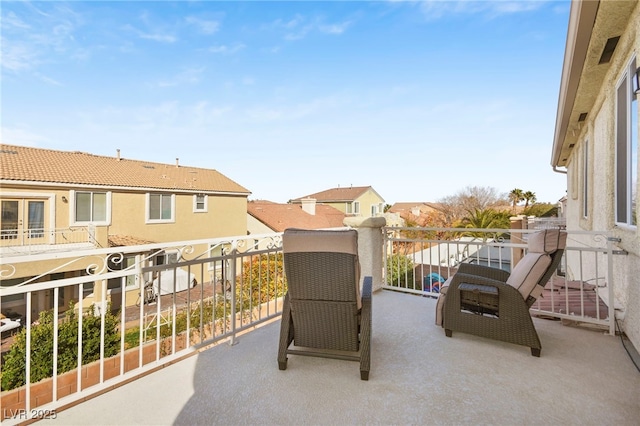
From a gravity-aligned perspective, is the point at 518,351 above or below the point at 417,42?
below

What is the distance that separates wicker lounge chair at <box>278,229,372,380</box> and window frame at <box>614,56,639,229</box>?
250 centimetres

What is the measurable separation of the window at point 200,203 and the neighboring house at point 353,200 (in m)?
10.8

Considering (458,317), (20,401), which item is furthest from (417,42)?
(20,401)

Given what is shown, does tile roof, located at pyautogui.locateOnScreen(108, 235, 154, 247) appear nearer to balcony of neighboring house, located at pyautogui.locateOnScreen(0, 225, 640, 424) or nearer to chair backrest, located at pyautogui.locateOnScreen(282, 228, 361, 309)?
balcony of neighboring house, located at pyautogui.locateOnScreen(0, 225, 640, 424)

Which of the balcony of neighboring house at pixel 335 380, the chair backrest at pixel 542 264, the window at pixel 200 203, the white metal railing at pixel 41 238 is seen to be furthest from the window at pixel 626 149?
the window at pixel 200 203

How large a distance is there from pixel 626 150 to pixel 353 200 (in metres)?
23.6

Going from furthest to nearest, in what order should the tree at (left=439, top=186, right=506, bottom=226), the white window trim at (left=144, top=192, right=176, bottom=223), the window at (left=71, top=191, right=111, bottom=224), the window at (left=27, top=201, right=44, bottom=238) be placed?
the tree at (left=439, top=186, right=506, bottom=226), the white window trim at (left=144, top=192, right=176, bottom=223), the window at (left=71, top=191, right=111, bottom=224), the window at (left=27, top=201, right=44, bottom=238)

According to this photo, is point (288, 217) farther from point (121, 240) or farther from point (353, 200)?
point (121, 240)

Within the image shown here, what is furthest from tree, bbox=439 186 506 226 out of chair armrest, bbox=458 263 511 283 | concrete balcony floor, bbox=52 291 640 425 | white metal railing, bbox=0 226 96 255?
concrete balcony floor, bbox=52 291 640 425

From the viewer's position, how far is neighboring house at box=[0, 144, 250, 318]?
34.6 feet

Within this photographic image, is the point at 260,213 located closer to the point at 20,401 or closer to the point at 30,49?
the point at 30,49

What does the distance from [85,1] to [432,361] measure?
10.3 meters

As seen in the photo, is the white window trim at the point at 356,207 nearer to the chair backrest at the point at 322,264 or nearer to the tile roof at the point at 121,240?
the tile roof at the point at 121,240

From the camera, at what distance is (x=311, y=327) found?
2359mm
